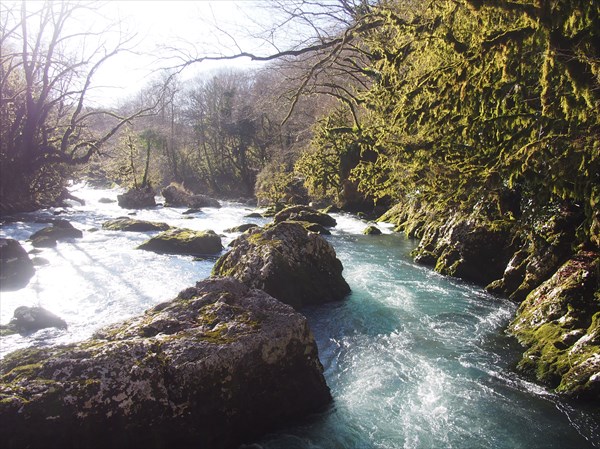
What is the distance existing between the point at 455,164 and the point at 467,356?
327 cm

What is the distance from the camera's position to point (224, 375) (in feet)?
16.3

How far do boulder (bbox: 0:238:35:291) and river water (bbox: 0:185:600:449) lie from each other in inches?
14.0

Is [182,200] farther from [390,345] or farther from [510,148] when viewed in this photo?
[510,148]

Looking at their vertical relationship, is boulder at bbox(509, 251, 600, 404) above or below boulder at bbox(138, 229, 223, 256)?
above

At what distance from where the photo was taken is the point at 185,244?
15.9 metres

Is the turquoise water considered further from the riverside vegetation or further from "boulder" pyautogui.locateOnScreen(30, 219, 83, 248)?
"boulder" pyautogui.locateOnScreen(30, 219, 83, 248)

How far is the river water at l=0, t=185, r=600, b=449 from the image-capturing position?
5.37 m

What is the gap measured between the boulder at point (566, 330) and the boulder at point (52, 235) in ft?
52.4

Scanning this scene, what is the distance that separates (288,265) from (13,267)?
8209 mm

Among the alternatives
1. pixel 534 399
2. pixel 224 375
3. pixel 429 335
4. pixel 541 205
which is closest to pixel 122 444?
pixel 224 375

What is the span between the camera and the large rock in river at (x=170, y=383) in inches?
164

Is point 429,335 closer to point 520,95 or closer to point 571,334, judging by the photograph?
point 571,334

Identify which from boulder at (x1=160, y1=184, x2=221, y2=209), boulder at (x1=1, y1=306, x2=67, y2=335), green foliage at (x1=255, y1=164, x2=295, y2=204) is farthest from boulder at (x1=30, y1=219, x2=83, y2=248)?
green foliage at (x1=255, y1=164, x2=295, y2=204)

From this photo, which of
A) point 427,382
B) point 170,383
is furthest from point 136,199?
point 170,383
